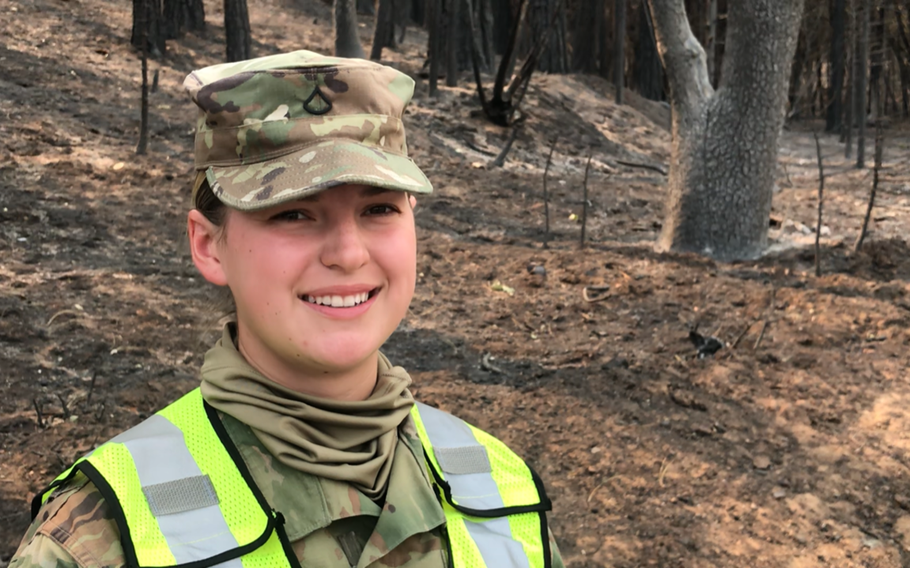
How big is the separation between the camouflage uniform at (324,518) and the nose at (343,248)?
325 millimetres

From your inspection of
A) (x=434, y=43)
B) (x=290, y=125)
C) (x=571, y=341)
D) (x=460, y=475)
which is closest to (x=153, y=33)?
(x=434, y=43)

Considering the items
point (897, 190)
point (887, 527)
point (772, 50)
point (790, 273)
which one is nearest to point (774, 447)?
point (887, 527)

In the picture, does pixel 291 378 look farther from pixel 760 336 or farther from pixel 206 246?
pixel 760 336

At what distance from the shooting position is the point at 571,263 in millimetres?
7297

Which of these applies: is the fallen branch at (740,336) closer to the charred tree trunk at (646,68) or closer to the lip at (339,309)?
the lip at (339,309)

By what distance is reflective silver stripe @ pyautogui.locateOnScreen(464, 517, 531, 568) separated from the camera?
154cm

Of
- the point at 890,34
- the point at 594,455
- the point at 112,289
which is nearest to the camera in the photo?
the point at 594,455

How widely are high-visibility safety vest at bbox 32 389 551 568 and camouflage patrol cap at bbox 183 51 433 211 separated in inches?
15.7

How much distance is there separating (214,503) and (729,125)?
6.80 meters

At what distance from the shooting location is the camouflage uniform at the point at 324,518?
1273mm

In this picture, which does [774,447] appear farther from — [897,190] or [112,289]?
[897,190]

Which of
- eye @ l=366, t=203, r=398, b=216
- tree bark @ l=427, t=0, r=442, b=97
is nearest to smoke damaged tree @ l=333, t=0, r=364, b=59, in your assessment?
tree bark @ l=427, t=0, r=442, b=97

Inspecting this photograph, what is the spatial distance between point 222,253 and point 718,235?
663cm

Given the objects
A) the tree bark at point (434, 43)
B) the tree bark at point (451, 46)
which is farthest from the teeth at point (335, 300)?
the tree bark at point (451, 46)
